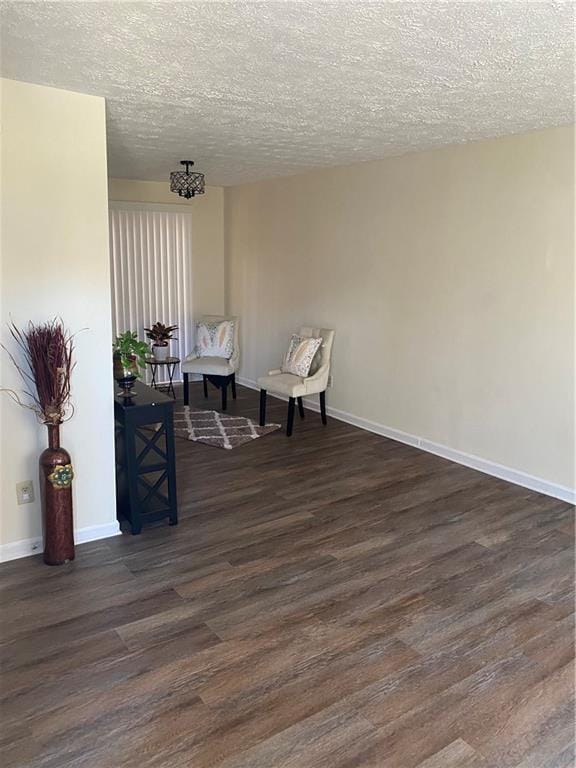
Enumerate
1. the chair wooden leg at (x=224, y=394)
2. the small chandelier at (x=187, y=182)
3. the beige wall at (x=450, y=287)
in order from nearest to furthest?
the beige wall at (x=450, y=287) < the small chandelier at (x=187, y=182) < the chair wooden leg at (x=224, y=394)

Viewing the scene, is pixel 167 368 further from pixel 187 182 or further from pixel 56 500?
pixel 56 500

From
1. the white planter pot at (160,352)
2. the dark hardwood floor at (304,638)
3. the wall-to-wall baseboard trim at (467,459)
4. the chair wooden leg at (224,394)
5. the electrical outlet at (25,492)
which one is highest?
the white planter pot at (160,352)

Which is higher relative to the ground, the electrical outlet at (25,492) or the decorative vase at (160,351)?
the decorative vase at (160,351)

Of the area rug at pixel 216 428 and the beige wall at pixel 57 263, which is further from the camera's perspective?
the area rug at pixel 216 428

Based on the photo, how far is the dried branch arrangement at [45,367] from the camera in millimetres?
3047

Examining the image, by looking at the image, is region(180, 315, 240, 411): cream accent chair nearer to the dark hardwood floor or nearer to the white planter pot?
the white planter pot

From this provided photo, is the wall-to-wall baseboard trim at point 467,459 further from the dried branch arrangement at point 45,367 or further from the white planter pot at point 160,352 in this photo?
the dried branch arrangement at point 45,367

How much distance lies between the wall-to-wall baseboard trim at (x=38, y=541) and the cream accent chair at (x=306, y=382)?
2.25 m

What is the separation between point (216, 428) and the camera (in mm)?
5695

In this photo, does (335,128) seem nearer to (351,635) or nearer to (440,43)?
(440,43)

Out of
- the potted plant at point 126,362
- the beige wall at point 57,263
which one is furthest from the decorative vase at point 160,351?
the beige wall at point 57,263

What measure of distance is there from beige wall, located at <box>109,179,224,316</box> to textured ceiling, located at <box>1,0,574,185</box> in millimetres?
2962

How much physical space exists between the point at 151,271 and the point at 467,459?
13.9ft

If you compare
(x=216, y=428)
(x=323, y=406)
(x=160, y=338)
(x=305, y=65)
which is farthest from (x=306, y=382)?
(x=305, y=65)
